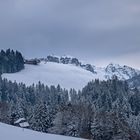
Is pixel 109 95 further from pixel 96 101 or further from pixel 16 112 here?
pixel 16 112

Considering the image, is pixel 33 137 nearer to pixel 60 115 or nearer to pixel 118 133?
pixel 118 133

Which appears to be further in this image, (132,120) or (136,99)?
(136,99)

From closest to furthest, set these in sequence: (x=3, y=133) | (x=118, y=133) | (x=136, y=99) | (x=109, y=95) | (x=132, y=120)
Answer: (x=3, y=133)
(x=118, y=133)
(x=132, y=120)
(x=136, y=99)
(x=109, y=95)

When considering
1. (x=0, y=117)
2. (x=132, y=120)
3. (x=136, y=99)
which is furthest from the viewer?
(x=136, y=99)

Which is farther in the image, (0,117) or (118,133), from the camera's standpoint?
(0,117)

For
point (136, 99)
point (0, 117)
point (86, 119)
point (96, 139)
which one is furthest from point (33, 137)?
point (136, 99)

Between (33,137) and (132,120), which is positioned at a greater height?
(33,137)

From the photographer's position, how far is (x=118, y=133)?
93.6m

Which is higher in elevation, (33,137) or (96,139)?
(33,137)

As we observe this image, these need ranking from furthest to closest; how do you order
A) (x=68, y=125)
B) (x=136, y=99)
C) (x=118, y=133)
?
(x=136, y=99)
(x=68, y=125)
(x=118, y=133)

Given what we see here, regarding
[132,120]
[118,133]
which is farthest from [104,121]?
[132,120]

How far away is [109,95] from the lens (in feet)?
644

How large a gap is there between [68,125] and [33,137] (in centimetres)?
5683

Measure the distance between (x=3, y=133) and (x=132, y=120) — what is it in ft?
315
